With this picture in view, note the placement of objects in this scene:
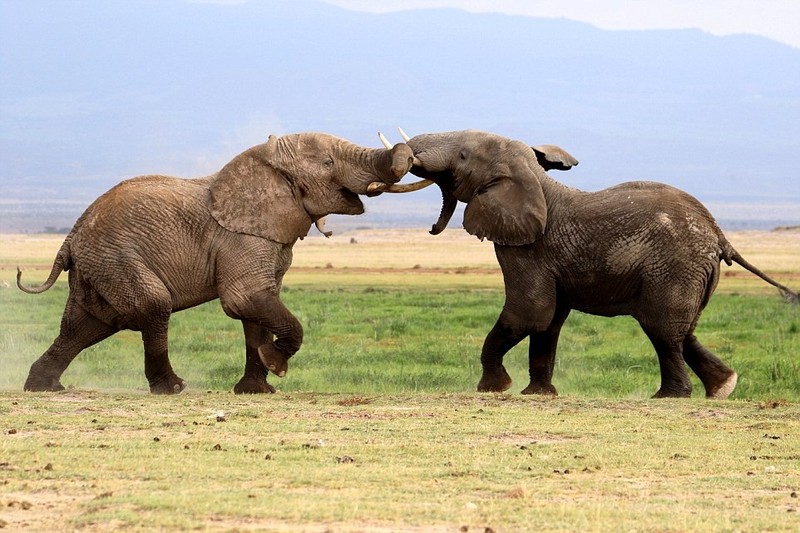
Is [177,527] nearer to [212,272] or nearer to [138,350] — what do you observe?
[212,272]

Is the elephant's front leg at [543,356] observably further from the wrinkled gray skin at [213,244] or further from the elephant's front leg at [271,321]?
the elephant's front leg at [271,321]

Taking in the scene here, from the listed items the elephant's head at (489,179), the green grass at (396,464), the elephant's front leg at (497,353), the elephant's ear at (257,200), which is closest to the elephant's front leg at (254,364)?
the elephant's ear at (257,200)

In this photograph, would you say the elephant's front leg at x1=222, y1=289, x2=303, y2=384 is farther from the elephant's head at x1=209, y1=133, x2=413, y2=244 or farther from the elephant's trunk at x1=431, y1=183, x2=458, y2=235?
the elephant's trunk at x1=431, y1=183, x2=458, y2=235

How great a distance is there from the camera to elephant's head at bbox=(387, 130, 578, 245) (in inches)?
551

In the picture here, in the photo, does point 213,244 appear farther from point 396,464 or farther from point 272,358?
point 396,464

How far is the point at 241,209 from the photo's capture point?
13.7 metres

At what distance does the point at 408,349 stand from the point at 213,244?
6369 mm

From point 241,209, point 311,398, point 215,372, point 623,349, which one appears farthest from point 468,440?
point 623,349

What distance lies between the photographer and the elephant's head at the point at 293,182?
45.1ft

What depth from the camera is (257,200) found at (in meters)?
13.8

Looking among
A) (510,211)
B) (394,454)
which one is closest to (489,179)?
(510,211)

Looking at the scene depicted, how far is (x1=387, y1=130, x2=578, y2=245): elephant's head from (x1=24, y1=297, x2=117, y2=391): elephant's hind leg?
3.20 metres

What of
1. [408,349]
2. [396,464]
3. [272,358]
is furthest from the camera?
[408,349]

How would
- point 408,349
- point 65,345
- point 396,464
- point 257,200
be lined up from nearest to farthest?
point 396,464 → point 257,200 → point 65,345 → point 408,349
